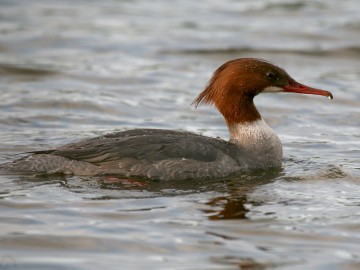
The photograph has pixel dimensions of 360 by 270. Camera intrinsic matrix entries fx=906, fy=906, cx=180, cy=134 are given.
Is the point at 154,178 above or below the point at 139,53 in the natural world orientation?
below

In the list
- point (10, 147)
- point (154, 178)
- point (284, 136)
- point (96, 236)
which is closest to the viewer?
point (96, 236)

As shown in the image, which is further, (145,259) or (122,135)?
(122,135)

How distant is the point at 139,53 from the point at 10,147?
6617mm

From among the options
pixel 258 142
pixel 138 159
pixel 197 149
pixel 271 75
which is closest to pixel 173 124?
pixel 258 142

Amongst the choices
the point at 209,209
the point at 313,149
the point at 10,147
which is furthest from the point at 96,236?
the point at 313,149

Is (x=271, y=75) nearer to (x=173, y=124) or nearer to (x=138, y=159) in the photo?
(x=138, y=159)

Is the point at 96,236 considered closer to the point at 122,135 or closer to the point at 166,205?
the point at 166,205

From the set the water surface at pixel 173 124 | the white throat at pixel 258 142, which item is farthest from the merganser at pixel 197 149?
the water surface at pixel 173 124

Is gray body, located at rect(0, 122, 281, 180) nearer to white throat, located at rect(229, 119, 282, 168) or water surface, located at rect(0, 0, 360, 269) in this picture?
water surface, located at rect(0, 0, 360, 269)

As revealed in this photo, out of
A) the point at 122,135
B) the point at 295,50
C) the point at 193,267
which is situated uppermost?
the point at 295,50

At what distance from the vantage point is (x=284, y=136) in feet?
42.6

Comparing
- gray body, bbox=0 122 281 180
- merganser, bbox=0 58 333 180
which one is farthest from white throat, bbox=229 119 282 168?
gray body, bbox=0 122 281 180

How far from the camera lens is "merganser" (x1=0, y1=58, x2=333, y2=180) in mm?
10211

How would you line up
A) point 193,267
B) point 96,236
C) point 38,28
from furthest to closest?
point 38,28 → point 96,236 → point 193,267
